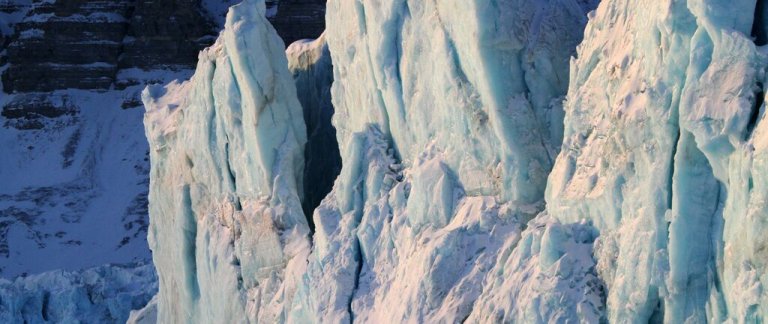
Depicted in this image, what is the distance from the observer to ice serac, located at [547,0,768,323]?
11312 mm

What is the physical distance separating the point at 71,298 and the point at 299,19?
131 feet

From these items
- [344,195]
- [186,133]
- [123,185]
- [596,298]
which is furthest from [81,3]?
[596,298]

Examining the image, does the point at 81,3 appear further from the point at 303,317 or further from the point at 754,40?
the point at 754,40

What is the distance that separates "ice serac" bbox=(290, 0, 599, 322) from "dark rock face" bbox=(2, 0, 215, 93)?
57750 millimetres

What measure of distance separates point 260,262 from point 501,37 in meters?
5.53

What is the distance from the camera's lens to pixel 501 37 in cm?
1537

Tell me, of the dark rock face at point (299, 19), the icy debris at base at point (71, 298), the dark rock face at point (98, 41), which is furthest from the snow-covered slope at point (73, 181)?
the icy debris at base at point (71, 298)

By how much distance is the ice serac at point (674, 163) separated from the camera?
11.3 metres

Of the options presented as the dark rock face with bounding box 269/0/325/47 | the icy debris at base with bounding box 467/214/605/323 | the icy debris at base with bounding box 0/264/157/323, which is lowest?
the icy debris at base with bounding box 467/214/605/323

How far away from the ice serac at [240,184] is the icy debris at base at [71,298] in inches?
572

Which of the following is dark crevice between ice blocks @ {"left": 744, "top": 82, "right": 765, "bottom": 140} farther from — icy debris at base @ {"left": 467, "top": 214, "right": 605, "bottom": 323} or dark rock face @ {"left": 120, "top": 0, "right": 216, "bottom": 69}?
dark rock face @ {"left": 120, "top": 0, "right": 216, "bottom": 69}

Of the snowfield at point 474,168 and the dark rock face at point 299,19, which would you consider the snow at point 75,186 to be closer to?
the dark rock face at point 299,19

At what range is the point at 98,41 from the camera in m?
75.3

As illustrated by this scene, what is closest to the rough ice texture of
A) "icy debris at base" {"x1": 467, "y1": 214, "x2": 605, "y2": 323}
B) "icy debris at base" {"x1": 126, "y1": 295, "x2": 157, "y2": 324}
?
"icy debris at base" {"x1": 126, "y1": 295, "x2": 157, "y2": 324}
